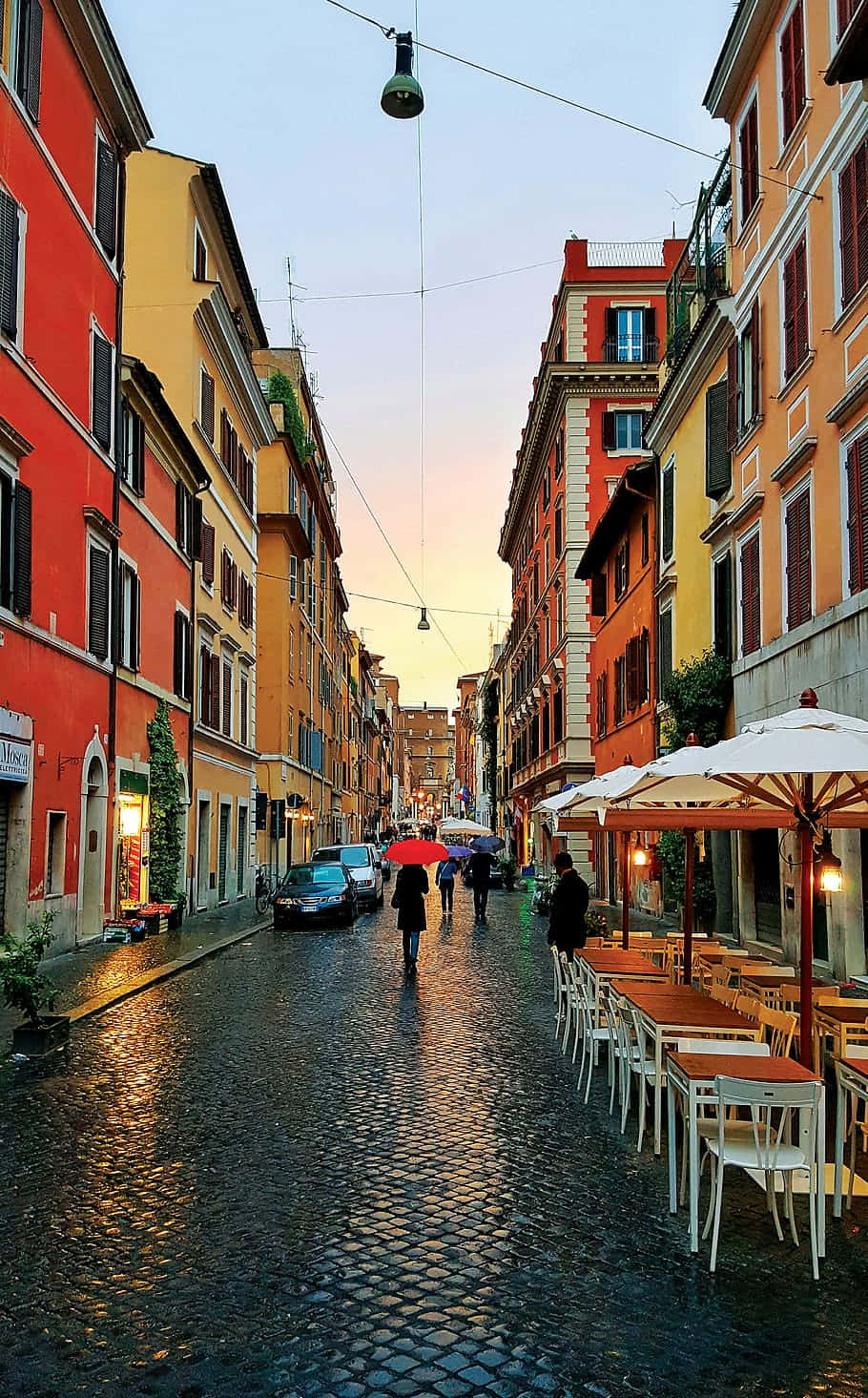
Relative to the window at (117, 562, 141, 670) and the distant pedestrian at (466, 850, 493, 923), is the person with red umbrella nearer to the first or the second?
the window at (117, 562, 141, 670)

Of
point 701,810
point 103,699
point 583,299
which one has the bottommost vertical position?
point 701,810

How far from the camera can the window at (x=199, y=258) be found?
29375 mm

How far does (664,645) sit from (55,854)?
1368 cm

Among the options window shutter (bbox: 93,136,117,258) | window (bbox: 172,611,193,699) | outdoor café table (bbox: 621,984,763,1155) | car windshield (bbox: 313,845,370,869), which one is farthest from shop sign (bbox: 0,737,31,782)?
car windshield (bbox: 313,845,370,869)

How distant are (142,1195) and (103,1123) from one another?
183 centimetres

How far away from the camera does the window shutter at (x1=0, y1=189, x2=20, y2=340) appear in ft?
52.4

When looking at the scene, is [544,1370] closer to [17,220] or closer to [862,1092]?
[862,1092]

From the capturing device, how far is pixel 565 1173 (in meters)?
7.53

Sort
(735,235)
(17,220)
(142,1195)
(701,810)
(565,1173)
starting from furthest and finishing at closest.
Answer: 1. (735,235)
2. (17,220)
3. (701,810)
4. (565,1173)
5. (142,1195)

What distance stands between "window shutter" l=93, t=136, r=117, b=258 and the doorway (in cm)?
1369

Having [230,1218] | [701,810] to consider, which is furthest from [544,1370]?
[701,810]

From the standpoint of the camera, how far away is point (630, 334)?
43.3 metres

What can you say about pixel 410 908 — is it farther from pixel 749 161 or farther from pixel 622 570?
pixel 622 570

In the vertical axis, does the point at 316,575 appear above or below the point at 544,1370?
above
